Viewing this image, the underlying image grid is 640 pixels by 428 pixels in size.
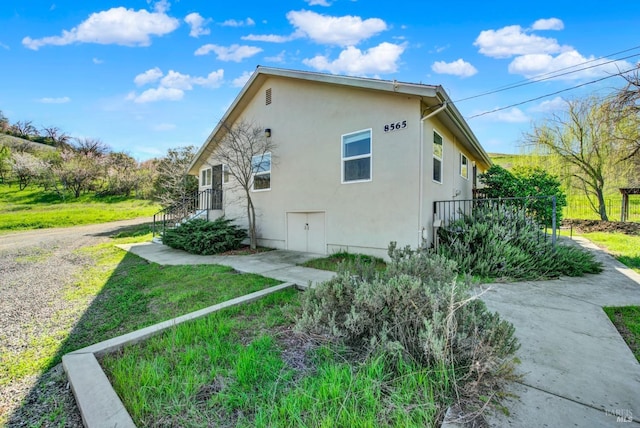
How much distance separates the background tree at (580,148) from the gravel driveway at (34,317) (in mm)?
19616

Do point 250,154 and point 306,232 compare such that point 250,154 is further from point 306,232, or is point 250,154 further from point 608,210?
point 608,210

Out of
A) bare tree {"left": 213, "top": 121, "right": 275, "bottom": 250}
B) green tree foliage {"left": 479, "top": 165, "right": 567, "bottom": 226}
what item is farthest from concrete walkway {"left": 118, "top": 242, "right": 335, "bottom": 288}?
green tree foliage {"left": 479, "top": 165, "right": 567, "bottom": 226}

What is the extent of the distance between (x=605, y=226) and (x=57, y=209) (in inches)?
1350

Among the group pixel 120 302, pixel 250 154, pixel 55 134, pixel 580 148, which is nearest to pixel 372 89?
pixel 250 154

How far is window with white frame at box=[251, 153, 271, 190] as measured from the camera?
9.37m

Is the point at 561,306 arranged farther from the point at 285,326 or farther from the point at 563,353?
the point at 285,326

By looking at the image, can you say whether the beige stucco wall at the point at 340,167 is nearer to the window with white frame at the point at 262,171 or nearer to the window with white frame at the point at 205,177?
the window with white frame at the point at 262,171

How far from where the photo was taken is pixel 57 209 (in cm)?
2094

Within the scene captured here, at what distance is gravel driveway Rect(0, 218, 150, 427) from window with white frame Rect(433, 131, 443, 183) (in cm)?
746

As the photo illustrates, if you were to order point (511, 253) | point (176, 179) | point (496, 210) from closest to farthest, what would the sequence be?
point (511, 253) < point (496, 210) < point (176, 179)

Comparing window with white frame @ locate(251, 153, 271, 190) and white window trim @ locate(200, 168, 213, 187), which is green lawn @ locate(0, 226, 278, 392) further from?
white window trim @ locate(200, 168, 213, 187)

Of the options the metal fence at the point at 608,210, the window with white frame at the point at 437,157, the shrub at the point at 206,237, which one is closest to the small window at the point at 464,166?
the window with white frame at the point at 437,157

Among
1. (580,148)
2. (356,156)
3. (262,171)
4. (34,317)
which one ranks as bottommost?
(34,317)

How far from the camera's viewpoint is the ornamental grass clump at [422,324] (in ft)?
6.28
